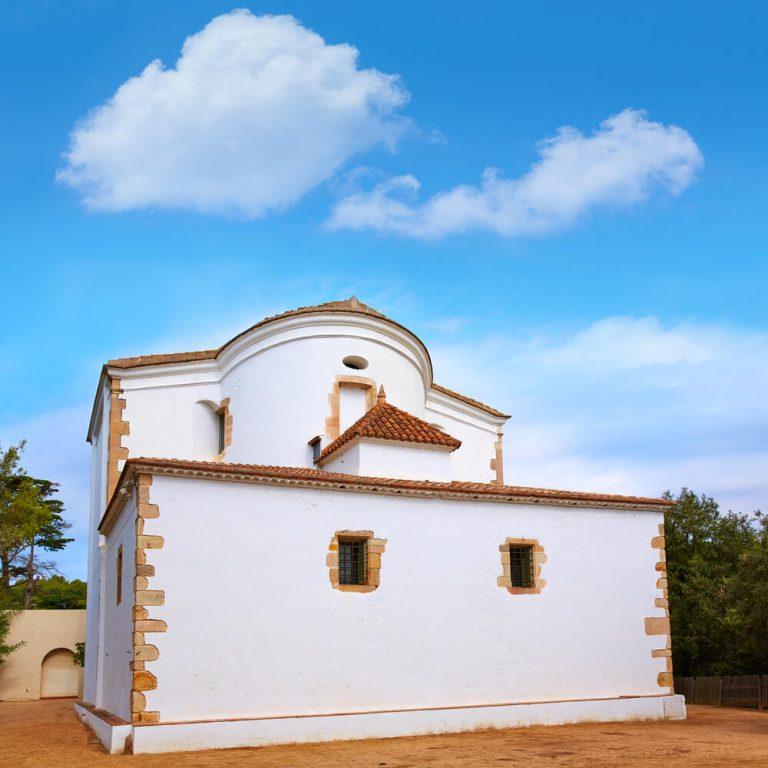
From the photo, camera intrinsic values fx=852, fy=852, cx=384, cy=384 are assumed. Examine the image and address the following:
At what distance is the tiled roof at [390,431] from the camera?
16828 millimetres

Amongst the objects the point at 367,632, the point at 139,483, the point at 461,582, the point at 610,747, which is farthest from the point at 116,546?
the point at 610,747

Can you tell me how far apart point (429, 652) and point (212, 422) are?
8.65 meters

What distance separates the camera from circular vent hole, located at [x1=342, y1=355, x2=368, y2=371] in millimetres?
19984

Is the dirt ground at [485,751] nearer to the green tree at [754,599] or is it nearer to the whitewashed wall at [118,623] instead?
the whitewashed wall at [118,623]

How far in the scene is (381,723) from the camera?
44.0ft

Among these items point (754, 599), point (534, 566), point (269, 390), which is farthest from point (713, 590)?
point (269, 390)

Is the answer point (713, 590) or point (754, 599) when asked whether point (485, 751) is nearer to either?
point (754, 599)

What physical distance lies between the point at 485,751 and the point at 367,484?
4.54 meters


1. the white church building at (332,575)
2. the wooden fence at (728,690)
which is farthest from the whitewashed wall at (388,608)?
the wooden fence at (728,690)

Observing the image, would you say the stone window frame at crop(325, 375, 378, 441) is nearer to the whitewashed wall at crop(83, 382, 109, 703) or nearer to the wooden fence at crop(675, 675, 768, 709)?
the whitewashed wall at crop(83, 382, 109, 703)

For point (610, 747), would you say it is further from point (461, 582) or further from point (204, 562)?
point (204, 562)

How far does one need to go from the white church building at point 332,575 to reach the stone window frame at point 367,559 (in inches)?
1.3

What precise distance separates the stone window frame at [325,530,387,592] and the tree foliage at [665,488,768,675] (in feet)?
34.1

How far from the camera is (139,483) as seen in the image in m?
12.8
